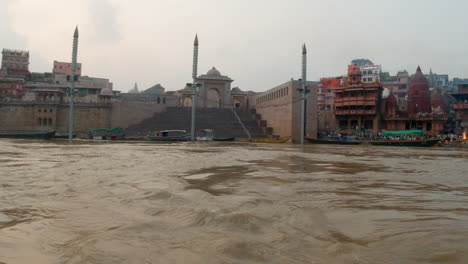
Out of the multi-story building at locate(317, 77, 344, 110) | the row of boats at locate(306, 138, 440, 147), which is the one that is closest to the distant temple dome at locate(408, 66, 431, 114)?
the multi-story building at locate(317, 77, 344, 110)

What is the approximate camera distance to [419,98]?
52219 mm

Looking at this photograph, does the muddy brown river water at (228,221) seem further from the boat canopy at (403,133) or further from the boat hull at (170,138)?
the boat canopy at (403,133)

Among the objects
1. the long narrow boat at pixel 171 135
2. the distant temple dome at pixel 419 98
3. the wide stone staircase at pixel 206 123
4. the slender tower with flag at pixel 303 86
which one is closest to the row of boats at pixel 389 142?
the slender tower with flag at pixel 303 86

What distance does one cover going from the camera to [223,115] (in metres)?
50.4

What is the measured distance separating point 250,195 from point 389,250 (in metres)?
3.36

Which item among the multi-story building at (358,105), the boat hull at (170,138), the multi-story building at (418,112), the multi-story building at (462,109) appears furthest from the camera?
the multi-story building at (358,105)

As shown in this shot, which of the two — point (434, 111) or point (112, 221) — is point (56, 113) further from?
point (434, 111)

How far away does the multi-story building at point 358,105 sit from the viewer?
1925 inches

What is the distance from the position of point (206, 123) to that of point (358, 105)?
20.8 meters

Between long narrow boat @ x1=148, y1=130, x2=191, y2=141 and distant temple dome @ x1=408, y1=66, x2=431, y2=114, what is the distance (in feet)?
107

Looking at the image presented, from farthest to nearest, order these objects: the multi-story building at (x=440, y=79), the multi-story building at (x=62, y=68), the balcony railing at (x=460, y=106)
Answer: the multi-story building at (x=440, y=79) → the multi-story building at (x=62, y=68) → the balcony railing at (x=460, y=106)

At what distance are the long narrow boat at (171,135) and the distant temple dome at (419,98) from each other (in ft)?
107

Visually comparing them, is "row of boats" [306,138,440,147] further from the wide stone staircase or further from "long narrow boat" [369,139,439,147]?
the wide stone staircase

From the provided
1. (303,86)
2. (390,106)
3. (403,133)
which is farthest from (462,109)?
(303,86)
